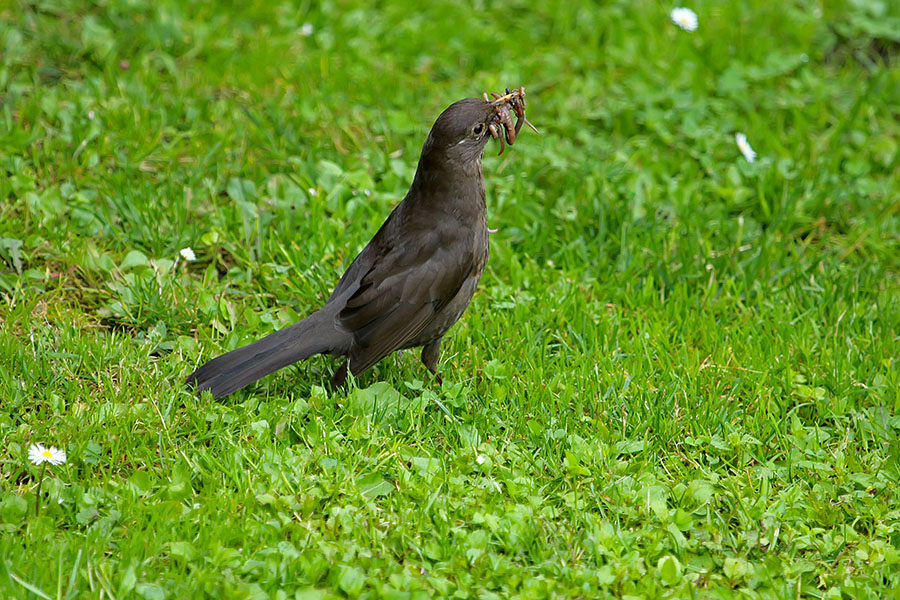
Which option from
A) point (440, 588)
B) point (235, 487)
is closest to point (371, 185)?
point (235, 487)

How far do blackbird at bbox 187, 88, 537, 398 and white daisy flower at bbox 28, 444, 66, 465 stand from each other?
61cm

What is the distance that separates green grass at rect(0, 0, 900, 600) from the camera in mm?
3342

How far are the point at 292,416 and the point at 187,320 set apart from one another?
90 cm

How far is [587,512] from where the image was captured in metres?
3.55

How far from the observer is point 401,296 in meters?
4.06

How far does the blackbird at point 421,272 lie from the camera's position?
3.99 metres

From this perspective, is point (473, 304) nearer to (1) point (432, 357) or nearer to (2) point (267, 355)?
(1) point (432, 357)

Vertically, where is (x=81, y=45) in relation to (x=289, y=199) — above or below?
above

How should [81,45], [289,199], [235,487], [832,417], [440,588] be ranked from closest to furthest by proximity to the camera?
[440,588] → [235,487] → [832,417] → [289,199] → [81,45]

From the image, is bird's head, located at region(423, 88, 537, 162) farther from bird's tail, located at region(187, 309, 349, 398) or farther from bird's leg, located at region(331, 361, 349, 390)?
bird's leg, located at region(331, 361, 349, 390)

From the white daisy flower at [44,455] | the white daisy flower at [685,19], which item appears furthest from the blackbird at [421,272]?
the white daisy flower at [685,19]

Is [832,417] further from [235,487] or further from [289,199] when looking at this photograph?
[289,199]

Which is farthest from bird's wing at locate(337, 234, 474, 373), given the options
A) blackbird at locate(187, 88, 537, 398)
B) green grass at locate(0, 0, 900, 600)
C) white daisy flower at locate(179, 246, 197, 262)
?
white daisy flower at locate(179, 246, 197, 262)

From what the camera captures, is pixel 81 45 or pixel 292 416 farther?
pixel 81 45
